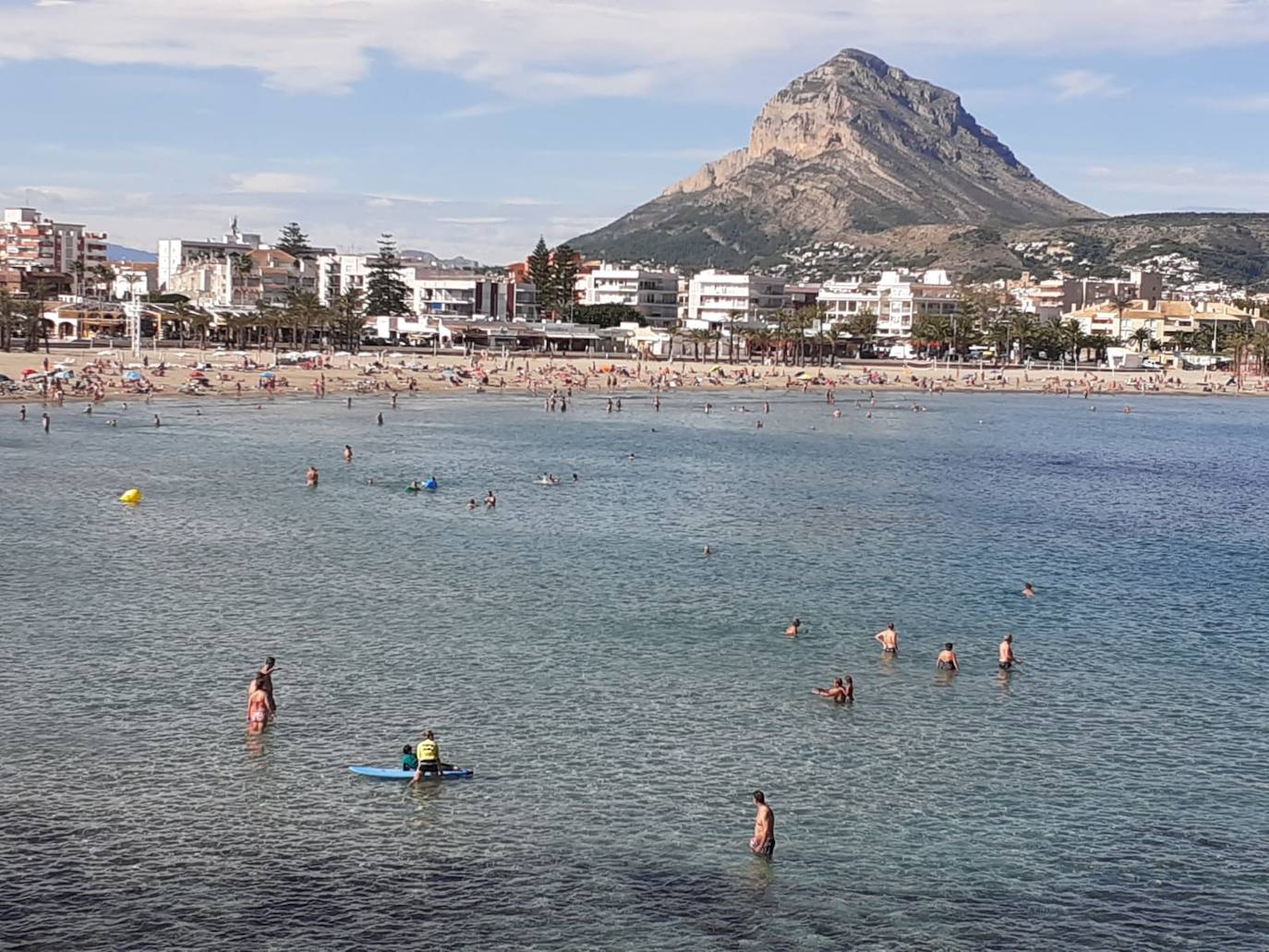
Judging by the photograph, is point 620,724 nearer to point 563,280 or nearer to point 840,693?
point 840,693

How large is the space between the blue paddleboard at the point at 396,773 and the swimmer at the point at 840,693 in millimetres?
8438

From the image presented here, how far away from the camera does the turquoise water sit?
→ 771 inches

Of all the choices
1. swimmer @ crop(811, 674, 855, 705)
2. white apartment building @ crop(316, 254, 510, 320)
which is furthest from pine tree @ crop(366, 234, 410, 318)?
swimmer @ crop(811, 674, 855, 705)

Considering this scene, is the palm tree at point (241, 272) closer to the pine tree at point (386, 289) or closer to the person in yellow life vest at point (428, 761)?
the pine tree at point (386, 289)

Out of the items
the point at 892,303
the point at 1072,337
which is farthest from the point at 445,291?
the point at 1072,337

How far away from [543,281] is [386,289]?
1958cm

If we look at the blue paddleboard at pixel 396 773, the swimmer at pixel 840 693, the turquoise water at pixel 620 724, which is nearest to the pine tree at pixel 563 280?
the turquoise water at pixel 620 724

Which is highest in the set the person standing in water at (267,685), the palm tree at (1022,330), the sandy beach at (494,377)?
the palm tree at (1022,330)

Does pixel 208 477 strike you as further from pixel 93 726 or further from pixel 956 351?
pixel 956 351

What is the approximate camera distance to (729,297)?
179 metres

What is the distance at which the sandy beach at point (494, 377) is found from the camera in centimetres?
10400

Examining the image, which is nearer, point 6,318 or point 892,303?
point 6,318

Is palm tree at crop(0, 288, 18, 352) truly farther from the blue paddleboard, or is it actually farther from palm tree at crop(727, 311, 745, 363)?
the blue paddleboard

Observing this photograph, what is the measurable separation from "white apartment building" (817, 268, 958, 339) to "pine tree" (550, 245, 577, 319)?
33491 millimetres
